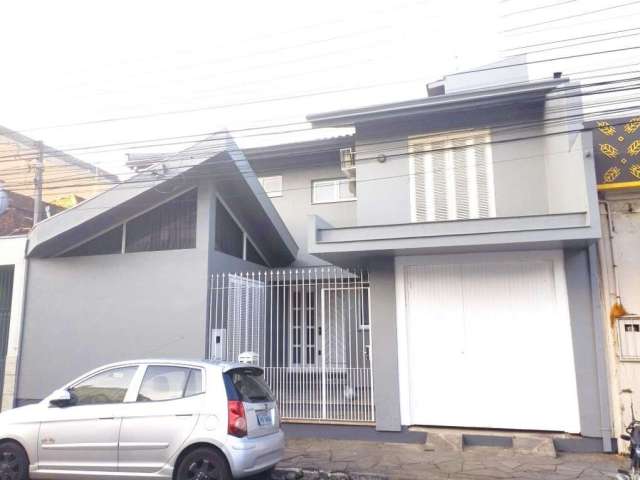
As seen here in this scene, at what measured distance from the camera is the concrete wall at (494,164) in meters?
9.27

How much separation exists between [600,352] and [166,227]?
26.2ft

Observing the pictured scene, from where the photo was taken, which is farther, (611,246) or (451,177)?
(451,177)

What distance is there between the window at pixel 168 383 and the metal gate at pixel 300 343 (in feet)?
8.09

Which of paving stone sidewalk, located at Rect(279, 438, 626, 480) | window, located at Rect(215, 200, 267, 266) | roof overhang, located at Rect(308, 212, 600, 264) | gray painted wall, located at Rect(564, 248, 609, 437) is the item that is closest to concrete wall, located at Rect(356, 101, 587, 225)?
gray painted wall, located at Rect(564, 248, 609, 437)

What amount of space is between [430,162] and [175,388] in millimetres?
6452

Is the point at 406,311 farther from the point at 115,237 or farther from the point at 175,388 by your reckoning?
the point at 115,237

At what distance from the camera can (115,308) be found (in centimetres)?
994

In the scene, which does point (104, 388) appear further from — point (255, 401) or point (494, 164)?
point (494, 164)

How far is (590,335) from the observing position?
25.9ft

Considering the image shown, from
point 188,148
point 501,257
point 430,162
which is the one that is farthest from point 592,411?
point 188,148

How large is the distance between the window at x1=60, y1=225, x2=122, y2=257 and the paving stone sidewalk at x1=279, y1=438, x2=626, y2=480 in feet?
17.8

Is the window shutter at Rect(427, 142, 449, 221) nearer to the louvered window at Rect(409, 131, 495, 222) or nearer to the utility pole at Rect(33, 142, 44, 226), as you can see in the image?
the louvered window at Rect(409, 131, 495, 222)

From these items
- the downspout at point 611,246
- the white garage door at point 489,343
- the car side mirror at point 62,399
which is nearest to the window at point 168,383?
the car side mirror at point 62,399

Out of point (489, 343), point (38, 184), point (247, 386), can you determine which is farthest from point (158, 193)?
point (489, 343)
